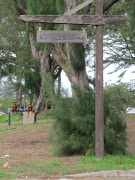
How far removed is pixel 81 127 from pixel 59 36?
2541 millimetres

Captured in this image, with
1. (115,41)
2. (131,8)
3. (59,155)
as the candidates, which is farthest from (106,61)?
(59,155)

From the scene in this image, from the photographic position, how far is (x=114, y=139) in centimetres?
1029

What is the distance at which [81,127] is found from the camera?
10062 mm

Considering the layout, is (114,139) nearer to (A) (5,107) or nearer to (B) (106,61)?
(B) (106,61)

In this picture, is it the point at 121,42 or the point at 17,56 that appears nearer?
the point at 121,42

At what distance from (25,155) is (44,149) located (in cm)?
161

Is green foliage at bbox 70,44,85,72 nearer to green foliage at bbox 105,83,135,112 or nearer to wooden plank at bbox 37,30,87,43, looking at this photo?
wooden plank at bbox 37,30,87,43

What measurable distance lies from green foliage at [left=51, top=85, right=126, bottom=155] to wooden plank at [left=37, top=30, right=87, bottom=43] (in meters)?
1.69

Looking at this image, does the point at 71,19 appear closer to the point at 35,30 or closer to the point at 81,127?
the point at 81,127

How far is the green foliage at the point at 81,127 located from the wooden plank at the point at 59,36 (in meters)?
1.69

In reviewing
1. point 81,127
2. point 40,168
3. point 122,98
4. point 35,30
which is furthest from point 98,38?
point 122,98

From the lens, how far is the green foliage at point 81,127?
10.1 metres

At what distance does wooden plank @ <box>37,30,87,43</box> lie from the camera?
9.26 metres

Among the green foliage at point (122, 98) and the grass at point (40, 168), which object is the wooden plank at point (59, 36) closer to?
the grass at point (40, 168)
